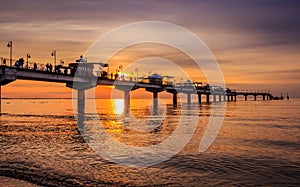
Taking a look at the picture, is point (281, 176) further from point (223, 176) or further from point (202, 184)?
point (202, 184)

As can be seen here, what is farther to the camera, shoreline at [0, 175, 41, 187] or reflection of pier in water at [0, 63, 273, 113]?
reflection of pier in water at [0, 63, 273, 113]

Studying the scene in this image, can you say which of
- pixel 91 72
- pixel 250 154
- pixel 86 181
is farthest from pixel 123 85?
pixel 86 181

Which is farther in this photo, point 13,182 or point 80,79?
point 80,79

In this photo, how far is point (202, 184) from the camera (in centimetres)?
1355

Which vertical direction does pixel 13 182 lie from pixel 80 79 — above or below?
below

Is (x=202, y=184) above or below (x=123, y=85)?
below

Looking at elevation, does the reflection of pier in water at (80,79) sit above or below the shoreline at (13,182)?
above

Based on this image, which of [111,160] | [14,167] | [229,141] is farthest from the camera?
[229,141]

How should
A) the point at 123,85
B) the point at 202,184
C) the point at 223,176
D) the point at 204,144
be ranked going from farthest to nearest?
the point at 123,85, the point at 204,144, the point at 223,176, the point at 202,184

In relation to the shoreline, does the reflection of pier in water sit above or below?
above

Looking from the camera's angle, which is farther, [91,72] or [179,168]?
[91,72]

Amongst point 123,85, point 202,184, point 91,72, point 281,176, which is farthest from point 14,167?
point 123,85

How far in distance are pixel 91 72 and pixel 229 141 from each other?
60.6 m

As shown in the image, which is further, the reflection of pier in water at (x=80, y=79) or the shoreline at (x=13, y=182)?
the reflection of pier in water at (x=80, y=79)
